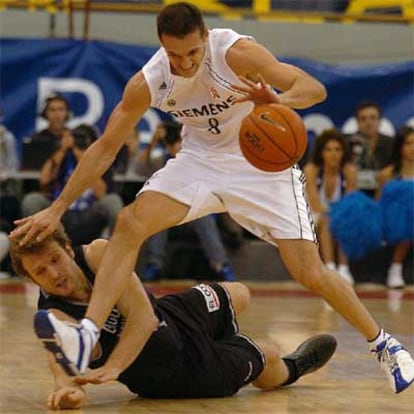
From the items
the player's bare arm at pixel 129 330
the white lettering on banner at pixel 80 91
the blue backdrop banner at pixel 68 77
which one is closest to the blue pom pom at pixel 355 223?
the blue backdrop banner at pixel 68 77

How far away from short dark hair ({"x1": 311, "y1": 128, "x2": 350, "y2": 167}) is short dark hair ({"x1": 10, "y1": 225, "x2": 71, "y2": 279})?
6250mm

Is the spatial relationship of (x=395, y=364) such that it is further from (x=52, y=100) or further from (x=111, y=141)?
(x=52, y=100)

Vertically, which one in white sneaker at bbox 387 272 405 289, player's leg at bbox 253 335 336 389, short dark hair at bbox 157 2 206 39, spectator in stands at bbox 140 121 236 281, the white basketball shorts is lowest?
white sneaker at bbox 387 272 405 289

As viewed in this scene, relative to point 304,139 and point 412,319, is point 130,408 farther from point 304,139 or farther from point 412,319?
point 412,319

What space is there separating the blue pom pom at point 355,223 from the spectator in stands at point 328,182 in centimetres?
8

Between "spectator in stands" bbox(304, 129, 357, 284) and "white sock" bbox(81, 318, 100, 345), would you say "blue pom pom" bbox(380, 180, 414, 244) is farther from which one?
"white sock" bbox(81, 318, 100, 345)

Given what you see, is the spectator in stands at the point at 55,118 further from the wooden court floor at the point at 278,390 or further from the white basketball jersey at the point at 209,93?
the white basketball jersey at the point at 209,93

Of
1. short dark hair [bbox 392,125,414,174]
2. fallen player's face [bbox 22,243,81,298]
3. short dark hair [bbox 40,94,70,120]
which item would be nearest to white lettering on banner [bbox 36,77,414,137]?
short dark hair [bbox 40,94,70,120]

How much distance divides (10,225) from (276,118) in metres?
6.39

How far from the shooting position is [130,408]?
5176 millimetres

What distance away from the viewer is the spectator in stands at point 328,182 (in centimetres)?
1133

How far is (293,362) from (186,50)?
1.55m

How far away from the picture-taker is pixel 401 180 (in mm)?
11516

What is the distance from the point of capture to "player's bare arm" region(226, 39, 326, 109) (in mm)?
5188
